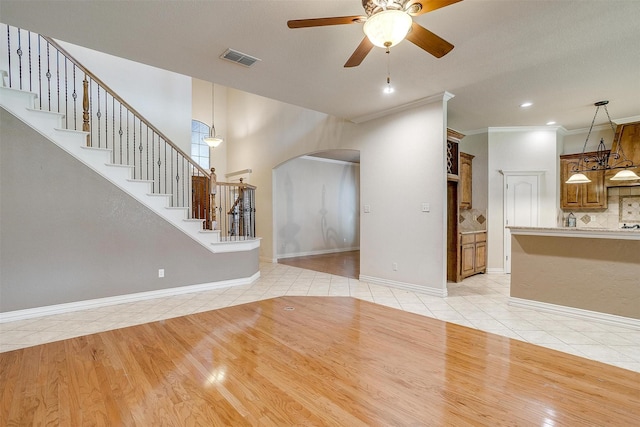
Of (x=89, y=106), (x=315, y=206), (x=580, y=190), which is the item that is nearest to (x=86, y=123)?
(x=89, y=106)

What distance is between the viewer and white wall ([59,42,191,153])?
17.7ft

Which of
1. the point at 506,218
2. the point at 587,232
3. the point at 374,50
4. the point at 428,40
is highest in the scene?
the point at 374,50

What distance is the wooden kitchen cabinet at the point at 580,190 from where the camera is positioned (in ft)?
18.3

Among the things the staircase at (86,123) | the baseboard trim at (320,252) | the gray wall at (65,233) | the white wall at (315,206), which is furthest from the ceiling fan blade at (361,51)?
the baseboard trim at (320,252)

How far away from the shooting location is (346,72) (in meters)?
3.51

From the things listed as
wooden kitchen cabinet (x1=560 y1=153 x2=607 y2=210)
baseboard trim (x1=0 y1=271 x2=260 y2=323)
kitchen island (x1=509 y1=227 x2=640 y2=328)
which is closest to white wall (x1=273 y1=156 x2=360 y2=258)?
baseboard trim (x1=0 y1=271 x2=260 y2=323)

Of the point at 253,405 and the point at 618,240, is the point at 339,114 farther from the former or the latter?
the point at 253,405

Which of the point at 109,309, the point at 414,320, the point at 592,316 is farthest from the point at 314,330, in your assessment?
the point at 592,316

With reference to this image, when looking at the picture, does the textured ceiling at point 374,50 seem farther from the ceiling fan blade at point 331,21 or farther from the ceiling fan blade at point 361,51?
the ceiling fan blade at point 331,21

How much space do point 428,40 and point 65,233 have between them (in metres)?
4.51

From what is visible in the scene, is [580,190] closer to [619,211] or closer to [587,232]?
[619,211]

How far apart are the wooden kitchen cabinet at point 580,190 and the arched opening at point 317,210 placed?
4.30 meters

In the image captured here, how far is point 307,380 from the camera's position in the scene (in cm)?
221

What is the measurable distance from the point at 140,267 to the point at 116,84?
3.62 metres
